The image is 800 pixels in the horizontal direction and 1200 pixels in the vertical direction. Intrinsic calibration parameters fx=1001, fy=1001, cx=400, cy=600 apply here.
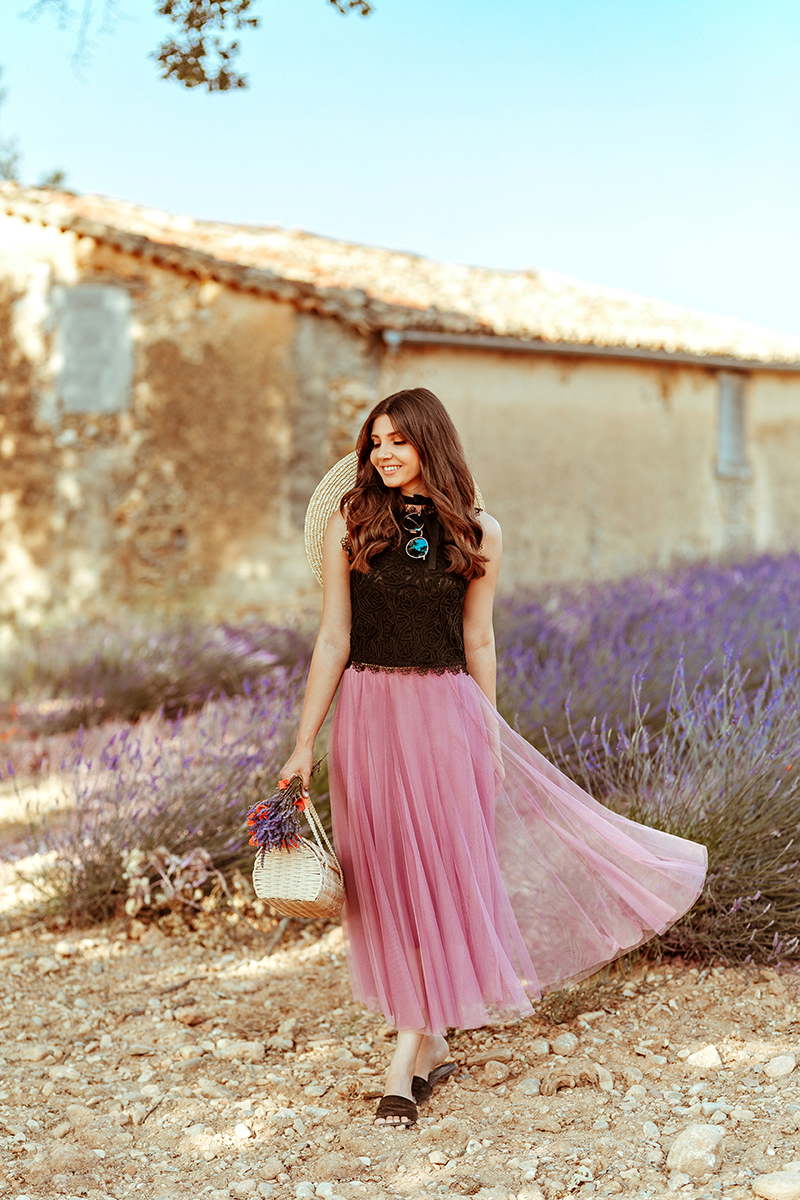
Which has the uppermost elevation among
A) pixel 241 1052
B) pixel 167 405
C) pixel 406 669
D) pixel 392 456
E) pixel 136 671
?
pixel 167 405

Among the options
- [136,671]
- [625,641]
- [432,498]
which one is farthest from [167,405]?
[432,498]

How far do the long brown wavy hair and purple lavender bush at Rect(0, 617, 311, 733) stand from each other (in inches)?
136

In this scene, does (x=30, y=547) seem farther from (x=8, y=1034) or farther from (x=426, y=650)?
(x=426, y=650)

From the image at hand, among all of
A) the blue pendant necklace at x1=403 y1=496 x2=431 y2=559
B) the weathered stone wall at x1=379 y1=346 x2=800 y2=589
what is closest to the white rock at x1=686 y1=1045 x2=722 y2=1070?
the blue pendant necklace at x1=403 y1=496 x2=431 y2=559

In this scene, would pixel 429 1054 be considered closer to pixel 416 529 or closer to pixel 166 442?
pixel 416 529

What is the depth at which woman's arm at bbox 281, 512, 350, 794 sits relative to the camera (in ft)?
8.53

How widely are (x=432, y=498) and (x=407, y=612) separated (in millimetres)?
300

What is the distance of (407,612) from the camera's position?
255 cm

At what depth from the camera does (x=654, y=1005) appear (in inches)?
115

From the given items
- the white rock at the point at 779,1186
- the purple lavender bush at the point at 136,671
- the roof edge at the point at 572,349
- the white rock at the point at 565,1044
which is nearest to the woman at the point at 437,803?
the white rock at the point at 565,1044

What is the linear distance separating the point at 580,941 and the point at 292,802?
33.9 inches

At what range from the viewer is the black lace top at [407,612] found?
255 cm

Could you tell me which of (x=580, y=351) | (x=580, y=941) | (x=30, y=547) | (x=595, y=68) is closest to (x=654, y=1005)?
(x=580, y=941)

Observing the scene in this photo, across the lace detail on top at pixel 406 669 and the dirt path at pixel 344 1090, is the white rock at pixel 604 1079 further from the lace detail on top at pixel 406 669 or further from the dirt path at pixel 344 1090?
the lace detail on top at pixel 406 669
